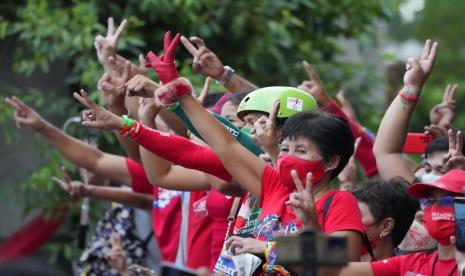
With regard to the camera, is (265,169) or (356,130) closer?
(265,169)

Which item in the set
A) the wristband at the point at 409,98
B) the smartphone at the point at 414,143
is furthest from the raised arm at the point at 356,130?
the wristband at the point at 409,98

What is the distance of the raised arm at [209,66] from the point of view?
18.0 feet

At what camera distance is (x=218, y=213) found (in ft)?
18.6

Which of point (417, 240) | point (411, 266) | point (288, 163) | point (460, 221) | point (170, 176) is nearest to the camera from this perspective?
point (460, 221)

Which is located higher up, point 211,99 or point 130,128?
point 211,99

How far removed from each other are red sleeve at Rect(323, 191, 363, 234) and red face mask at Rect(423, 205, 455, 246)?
289mm

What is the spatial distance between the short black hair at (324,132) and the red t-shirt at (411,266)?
0.47m

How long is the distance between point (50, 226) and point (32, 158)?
72cm

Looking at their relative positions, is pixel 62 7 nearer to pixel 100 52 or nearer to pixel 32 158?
pixel 32 158

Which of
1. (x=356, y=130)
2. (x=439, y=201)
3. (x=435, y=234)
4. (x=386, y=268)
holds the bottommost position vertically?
(x=386, y=268)

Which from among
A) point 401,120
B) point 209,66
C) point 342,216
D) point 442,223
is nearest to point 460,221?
point 442,223

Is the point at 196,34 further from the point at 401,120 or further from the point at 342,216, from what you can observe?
the point at 342,216

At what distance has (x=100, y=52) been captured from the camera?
638 cm

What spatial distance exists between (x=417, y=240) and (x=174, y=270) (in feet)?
5.47
